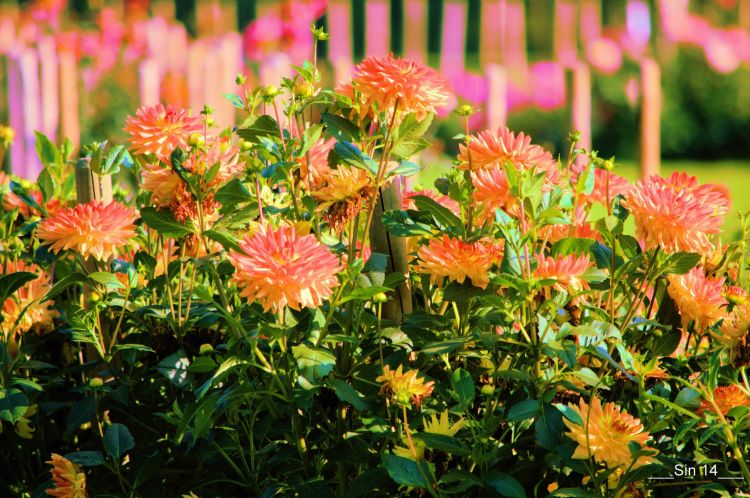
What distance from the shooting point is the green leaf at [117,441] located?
1498 mm

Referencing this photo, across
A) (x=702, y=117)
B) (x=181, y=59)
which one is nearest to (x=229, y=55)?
(x=181, y=59)

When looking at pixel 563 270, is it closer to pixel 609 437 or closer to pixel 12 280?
pixel 609 437

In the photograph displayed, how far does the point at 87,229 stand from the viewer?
57.9 inches

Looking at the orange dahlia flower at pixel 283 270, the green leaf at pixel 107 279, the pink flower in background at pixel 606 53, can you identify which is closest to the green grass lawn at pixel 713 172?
the pink flower in background at pixel 606 53

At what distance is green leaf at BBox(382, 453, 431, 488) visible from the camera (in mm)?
1227

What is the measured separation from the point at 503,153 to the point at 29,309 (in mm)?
868

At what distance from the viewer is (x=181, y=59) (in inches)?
281

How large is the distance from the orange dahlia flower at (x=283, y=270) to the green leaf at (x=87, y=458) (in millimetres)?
465

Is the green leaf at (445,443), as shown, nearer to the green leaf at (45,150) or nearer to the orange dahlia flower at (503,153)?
the orange dahlia flower at (503,153)

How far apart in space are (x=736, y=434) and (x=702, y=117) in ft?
31.8

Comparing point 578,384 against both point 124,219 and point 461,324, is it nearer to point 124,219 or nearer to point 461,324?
point 461,324

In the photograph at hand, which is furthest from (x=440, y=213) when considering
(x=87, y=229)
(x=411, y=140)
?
(x=87, y=229)

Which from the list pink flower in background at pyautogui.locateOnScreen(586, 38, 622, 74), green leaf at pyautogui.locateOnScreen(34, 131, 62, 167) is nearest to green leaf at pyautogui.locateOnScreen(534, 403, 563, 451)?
green leaf at pyautogui.locateOnScreen(34, 131, 62, 167)

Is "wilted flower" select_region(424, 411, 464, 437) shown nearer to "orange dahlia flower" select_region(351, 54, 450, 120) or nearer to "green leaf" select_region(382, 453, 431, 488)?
"green leaf" select_region(382, 453, 431, 488)
